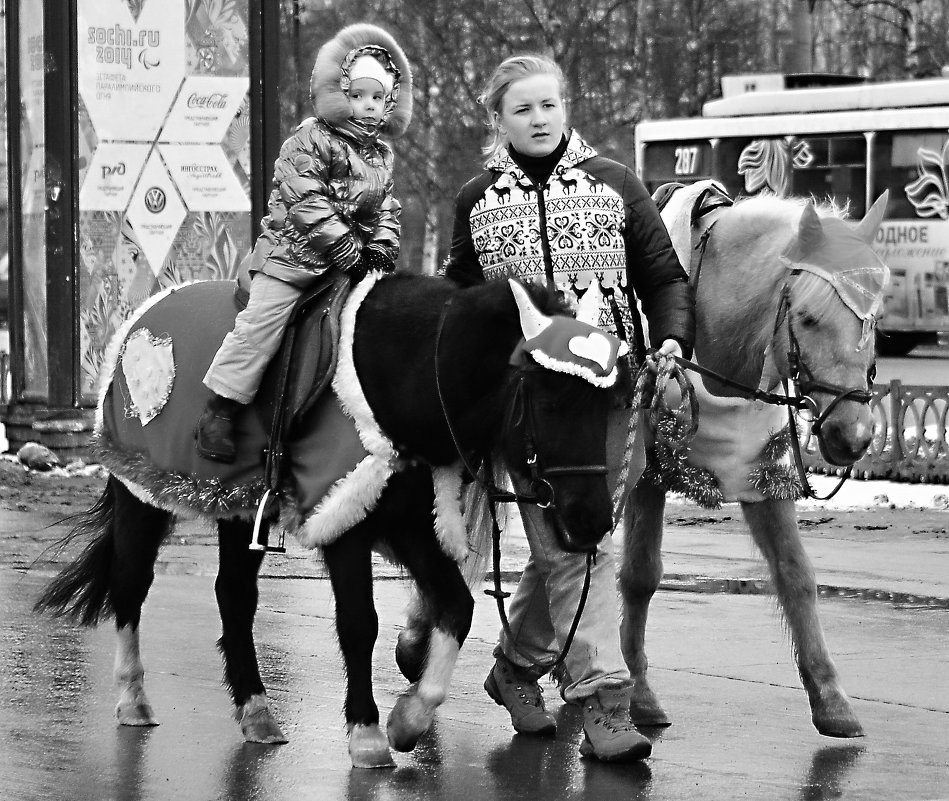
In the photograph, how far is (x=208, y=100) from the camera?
14836mm

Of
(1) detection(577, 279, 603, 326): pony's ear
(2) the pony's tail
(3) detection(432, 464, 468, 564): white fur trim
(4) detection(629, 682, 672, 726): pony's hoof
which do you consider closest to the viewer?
(1) detection(577, 279, 603, 326): pony's ear

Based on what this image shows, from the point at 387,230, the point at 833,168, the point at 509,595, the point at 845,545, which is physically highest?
the point at 833,168

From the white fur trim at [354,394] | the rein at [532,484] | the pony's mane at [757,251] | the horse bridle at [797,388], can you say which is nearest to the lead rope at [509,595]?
the rein at [532,484]

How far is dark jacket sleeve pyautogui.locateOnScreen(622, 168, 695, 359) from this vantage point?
583 cm

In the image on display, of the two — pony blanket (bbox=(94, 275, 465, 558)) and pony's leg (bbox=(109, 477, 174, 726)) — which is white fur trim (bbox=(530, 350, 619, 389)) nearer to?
pony blanket (bbox=(94, 275, 465, 558))

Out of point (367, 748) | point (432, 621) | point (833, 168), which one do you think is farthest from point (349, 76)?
point (833, 168)

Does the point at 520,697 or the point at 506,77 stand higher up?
the point at 506,77

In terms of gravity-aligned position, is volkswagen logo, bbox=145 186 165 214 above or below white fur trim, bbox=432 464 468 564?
above

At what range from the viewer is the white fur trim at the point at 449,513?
18.6 ft

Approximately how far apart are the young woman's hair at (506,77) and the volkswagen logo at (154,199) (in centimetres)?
909

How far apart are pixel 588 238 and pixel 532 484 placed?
0.91 m

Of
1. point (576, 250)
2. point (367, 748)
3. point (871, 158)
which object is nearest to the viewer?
point (367, 748)

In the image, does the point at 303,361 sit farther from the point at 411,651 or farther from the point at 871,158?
the point at 871,158

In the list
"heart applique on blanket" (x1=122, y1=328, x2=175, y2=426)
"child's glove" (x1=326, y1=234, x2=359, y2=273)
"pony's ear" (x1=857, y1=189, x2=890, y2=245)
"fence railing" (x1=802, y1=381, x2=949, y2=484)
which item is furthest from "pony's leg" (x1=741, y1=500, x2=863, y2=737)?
"fence railing" (x1=802, y1=381, x2=949, y2=484)
